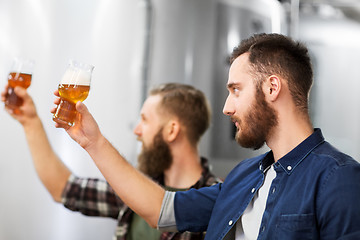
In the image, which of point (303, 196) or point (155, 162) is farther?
point (155, 162)

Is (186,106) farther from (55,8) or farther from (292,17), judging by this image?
(292,17)

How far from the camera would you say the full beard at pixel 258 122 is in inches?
49.4

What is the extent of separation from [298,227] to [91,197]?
102cm

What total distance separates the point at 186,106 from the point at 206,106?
0.10m

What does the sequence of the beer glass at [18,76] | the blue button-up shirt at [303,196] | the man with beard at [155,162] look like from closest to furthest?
the blue button-up shirt at [303,196] → the beer glass at [18,76] → the man with beard at [155,162]

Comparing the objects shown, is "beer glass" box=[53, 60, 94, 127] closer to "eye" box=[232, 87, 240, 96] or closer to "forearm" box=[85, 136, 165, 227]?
"forearm" box=[85, 136, 165, 227]

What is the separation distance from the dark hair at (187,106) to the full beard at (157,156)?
4.4 inches

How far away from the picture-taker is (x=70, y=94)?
126cm

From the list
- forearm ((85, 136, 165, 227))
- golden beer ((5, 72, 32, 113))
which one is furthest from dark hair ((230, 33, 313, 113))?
golden beer ((5, 72, 32, 113))

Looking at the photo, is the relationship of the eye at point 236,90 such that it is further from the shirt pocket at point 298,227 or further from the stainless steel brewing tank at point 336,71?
the stainless steel brewing tank at point 336,71

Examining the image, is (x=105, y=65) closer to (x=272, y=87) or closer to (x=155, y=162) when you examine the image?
(x=155, y=162)

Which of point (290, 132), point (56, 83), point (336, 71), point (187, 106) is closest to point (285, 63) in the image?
point (290, 132)

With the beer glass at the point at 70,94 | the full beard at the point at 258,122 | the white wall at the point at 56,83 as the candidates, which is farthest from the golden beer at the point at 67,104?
the white wall at the point at 56,83

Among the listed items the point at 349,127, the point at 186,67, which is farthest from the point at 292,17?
the point at 186,67
